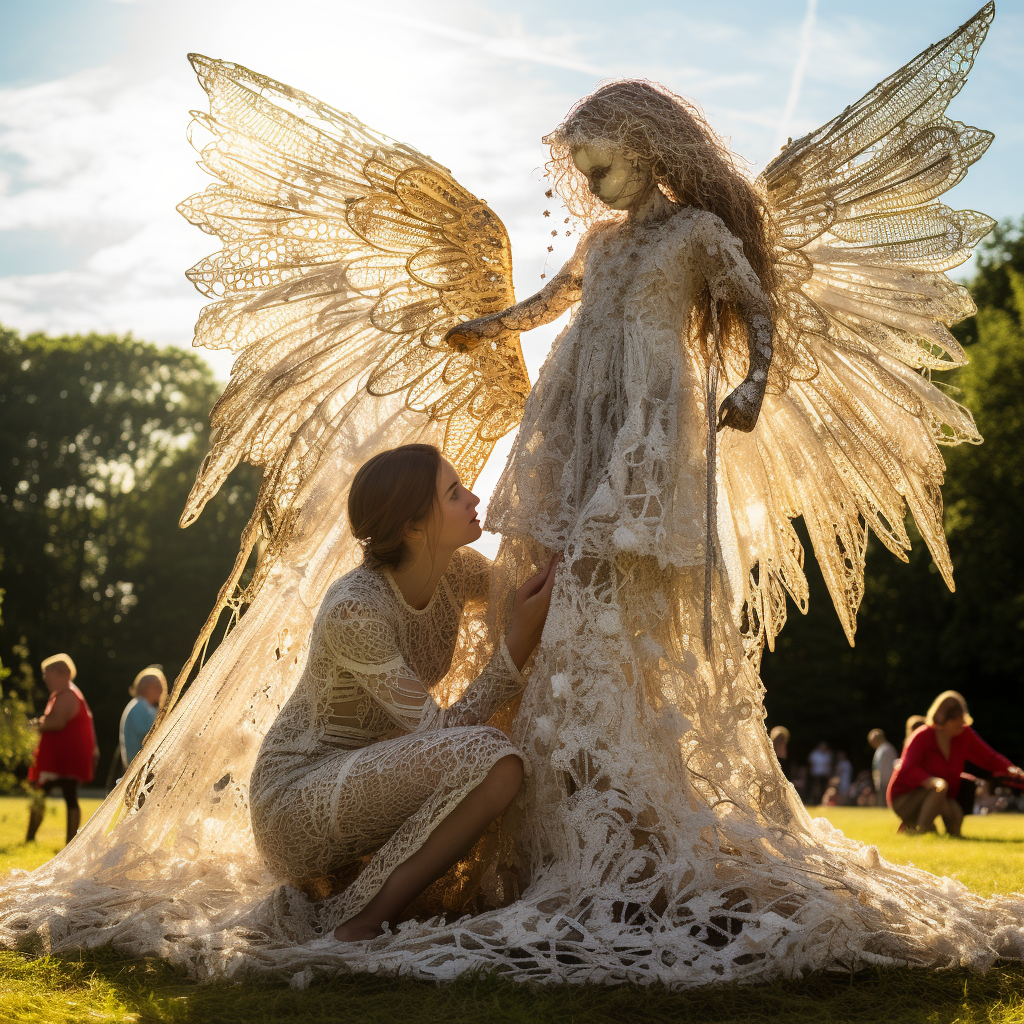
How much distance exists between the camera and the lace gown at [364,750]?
118 inches

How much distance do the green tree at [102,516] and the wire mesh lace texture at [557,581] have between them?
78.1 feet

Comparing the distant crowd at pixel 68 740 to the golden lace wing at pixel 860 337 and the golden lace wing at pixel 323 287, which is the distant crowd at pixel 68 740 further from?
the golden lace wing at pixel 860 337

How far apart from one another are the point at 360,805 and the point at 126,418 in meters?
27.4

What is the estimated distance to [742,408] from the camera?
3.19m

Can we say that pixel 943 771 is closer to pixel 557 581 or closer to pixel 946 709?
pixel 946 709

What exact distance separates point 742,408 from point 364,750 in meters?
1.50

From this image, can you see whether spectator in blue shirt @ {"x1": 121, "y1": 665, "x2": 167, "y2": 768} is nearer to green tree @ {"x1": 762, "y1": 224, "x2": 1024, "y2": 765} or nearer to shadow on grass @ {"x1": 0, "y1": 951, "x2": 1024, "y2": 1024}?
shadow on grass @ {"x1": 0, "y1": 951, "x2": 1024, "y2": 1024}

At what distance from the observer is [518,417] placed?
4.18 metres

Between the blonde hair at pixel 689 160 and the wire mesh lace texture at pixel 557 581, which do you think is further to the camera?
the blonde hair at pixel 689 160

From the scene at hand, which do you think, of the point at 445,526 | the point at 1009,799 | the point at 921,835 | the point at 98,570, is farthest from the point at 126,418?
the point at 445,526

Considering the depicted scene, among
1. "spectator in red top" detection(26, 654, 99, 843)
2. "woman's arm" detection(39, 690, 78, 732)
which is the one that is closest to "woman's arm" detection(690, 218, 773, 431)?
"spectator in red top" detection(26, 654, 99, 843)

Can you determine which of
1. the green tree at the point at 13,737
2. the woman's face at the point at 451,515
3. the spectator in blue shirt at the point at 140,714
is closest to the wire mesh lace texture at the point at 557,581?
the woman's face at the point at 451,515

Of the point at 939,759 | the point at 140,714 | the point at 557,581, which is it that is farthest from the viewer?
the point at 939,759

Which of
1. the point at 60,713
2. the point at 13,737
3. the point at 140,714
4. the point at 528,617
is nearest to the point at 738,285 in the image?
the point at 528,617
